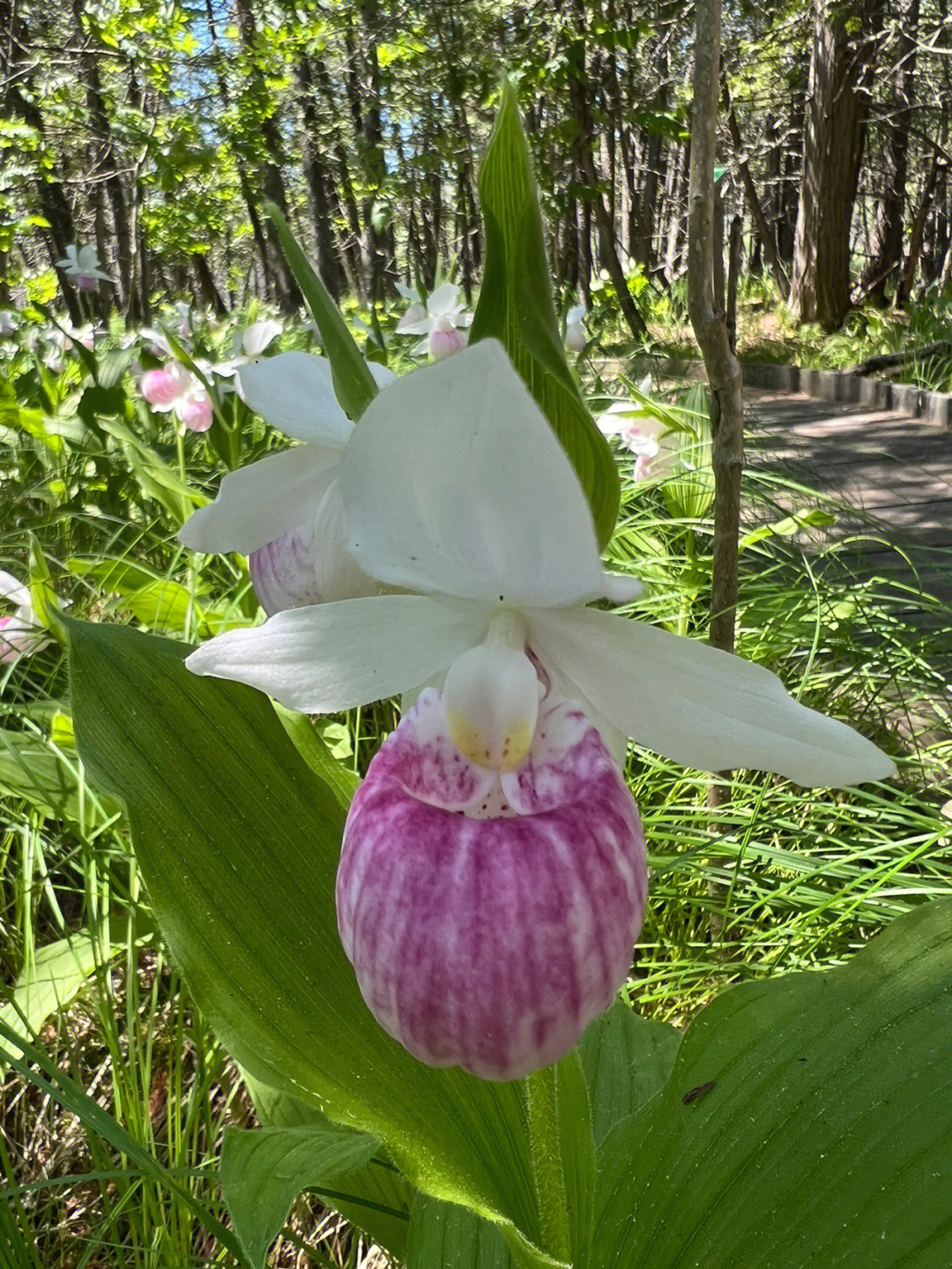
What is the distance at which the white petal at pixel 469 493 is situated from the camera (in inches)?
24.3

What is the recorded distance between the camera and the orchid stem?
85 cm

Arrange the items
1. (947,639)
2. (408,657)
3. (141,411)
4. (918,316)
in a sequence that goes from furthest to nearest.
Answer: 1. (918,316)
2. (141,411)
3. (947,639)
4. (408,657)

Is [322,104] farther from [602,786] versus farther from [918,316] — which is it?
[602,786]

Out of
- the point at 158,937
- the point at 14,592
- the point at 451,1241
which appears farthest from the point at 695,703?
the point at 14,592

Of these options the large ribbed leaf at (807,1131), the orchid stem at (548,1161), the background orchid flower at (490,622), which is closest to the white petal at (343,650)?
the background orchid flower at (490,622)

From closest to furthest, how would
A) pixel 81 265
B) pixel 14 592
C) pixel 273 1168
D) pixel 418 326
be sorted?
pixel 273 1168, pixel 14 592, pixel 418 326, pixel 81 265

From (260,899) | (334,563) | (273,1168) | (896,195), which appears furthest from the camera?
(896,195)

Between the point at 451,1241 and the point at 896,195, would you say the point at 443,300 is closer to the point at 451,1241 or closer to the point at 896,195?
the point at 451,1241

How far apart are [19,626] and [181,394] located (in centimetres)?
150

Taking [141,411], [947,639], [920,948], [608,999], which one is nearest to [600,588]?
[608,999]

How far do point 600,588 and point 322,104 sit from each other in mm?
17209

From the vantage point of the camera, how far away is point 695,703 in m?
0.82

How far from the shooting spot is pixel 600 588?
71 centimetres

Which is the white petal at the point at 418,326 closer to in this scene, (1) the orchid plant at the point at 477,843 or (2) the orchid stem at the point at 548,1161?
(1) the orchid plant at the point at 477,843
